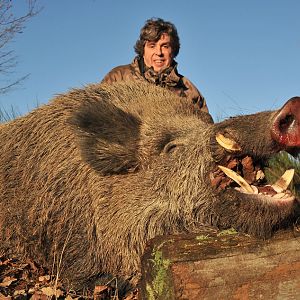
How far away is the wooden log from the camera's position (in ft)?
9.37

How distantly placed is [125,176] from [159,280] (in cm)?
195

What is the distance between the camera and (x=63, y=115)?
17.8ft

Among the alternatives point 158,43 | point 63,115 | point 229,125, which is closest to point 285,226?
point 229,125

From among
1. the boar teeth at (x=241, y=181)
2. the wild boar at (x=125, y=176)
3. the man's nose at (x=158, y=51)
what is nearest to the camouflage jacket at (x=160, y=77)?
the man's nose at (x=158, y=51)

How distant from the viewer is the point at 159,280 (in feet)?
9.56

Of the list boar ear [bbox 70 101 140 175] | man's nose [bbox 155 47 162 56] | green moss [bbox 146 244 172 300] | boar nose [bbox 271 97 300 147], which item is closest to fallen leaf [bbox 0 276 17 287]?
boar ear [bbox 70 101 140 175]

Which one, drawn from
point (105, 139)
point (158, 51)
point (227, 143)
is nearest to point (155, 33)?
point (158, 51)

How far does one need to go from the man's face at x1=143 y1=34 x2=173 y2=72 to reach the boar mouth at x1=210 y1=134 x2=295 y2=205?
11.3ft

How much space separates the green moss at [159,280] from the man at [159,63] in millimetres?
4207

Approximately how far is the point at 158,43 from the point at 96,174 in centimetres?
304

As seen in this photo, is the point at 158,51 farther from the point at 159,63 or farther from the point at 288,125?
the point at 288,125

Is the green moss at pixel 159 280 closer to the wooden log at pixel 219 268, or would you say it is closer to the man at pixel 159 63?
the wooden log at pixel 219 268

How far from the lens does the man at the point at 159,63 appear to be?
704 cm

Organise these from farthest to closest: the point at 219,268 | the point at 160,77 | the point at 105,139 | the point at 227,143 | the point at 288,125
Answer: the point at 160,77, the point at 105,139, the point at 227,143, the point at 288,125, the point at 219,268
